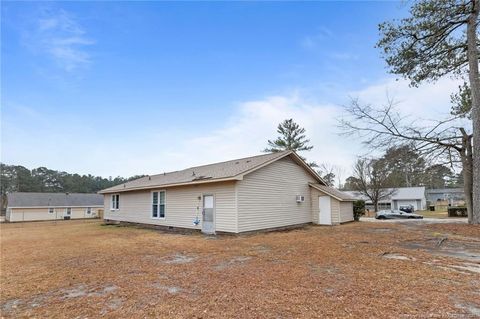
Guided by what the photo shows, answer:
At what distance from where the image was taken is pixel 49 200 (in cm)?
4059

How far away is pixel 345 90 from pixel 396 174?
5534 millimetres

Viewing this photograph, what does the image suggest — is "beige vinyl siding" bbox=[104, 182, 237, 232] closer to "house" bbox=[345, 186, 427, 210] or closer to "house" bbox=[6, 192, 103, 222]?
"house" bbox=[6, 192, 103, 222]

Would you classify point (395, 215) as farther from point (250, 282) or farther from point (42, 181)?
point (42, 181)

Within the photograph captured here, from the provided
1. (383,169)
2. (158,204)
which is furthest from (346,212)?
(158,204)

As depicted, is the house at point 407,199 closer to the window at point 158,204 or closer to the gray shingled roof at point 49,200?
the window at point 158,204

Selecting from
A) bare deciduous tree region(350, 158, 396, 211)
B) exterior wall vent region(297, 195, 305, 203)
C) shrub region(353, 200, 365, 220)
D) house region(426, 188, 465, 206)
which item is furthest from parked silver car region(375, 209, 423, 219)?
house region(426, 188, 465, 206)

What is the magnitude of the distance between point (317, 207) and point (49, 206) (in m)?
40.0

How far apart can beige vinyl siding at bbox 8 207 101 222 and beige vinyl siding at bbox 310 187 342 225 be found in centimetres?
3871

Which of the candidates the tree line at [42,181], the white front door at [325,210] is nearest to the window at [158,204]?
the white front door at [325,210]

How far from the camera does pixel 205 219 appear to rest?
13688 millimetres

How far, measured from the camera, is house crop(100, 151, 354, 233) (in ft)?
41.2

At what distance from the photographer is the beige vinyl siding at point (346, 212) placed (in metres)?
18.1

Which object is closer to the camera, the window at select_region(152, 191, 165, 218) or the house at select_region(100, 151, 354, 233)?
the house at select_region(100, 151, 354, 233)

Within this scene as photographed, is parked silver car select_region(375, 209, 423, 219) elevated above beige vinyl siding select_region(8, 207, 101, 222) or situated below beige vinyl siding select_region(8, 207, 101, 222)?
above
